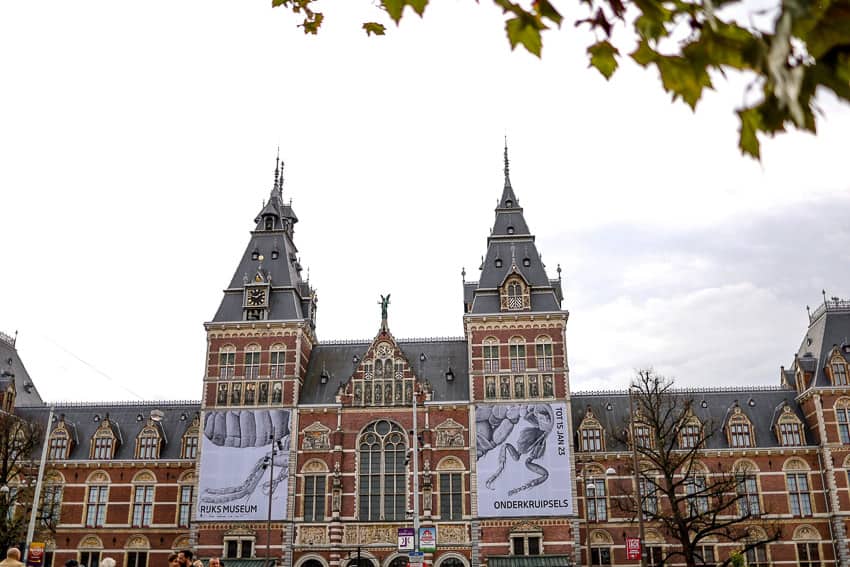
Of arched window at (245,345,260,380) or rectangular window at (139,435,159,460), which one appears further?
rectangular window at (139,435,159,460)

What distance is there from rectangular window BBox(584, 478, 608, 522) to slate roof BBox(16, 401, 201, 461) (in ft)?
85.9

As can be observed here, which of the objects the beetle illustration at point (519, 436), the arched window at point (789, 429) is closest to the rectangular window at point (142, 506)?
the beetle illustration at point (519, 436)

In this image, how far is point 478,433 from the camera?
1742 inches

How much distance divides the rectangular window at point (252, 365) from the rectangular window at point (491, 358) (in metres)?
13.9

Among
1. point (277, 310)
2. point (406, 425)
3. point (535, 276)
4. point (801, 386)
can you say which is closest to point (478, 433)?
point (406, 425)

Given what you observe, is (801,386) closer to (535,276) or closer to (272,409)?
(535,276)

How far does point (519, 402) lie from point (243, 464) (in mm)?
16313

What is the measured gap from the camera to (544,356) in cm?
4559

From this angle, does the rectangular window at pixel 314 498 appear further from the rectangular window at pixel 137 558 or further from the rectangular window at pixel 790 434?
the rectangular window at pixel 790 434

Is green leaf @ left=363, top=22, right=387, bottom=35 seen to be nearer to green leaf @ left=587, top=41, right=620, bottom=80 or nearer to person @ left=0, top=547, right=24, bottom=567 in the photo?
green leaf @ left=587, top=41, right=620, bottom=80

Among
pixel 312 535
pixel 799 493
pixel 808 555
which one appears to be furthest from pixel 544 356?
pixel 808 555

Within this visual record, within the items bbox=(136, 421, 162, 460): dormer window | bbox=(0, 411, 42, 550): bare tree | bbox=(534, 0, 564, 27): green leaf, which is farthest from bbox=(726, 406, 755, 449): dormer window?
bbox=(534, 0, 564, 27): green leaf

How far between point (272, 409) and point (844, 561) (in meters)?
33.8

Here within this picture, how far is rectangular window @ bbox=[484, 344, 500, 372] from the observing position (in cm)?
4572
